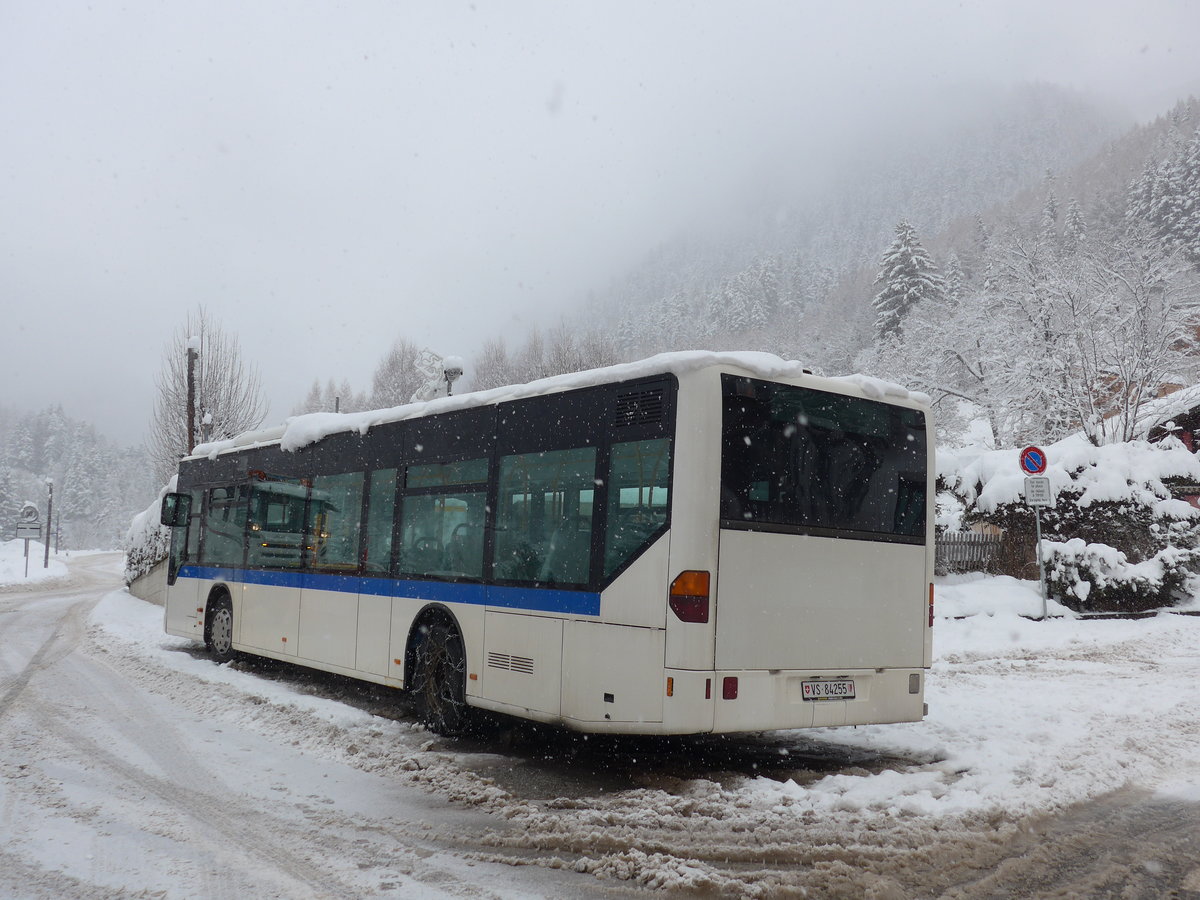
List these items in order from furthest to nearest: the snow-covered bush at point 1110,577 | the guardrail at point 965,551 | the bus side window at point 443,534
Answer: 1. the guardrail at point 965,551
2. the snow-covered bush at point 1110,577
3. the bus side window at point 443,534

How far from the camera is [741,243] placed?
607 feet

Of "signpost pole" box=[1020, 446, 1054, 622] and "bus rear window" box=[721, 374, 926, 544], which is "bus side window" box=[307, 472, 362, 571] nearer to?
"bus rear window" box=[721, 374, 926, 544]

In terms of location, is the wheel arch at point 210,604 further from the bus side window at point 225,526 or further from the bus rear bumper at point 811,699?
the bus rear bumper at point 811,699

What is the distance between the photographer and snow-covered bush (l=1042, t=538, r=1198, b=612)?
17531mm

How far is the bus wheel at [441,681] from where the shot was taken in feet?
25.5

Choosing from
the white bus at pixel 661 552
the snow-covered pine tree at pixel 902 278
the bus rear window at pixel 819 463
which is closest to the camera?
the white bus at pixel 661 552

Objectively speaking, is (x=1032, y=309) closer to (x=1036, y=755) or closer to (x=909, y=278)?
(x=909, y=278)

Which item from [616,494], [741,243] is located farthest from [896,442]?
[741,243]

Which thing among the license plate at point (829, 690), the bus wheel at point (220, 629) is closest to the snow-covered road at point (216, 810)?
the license plate at point (829, 690)

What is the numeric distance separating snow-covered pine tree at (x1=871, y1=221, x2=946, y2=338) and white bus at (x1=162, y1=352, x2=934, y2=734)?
53239 millimetres

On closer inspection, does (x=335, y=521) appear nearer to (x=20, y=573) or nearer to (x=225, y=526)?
(x=225, y=526)

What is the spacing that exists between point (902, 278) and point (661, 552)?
188ft

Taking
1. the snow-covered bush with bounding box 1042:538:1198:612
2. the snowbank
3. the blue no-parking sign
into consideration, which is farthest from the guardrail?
the blue no-parking sign

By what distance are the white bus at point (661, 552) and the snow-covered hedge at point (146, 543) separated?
17781 mm
